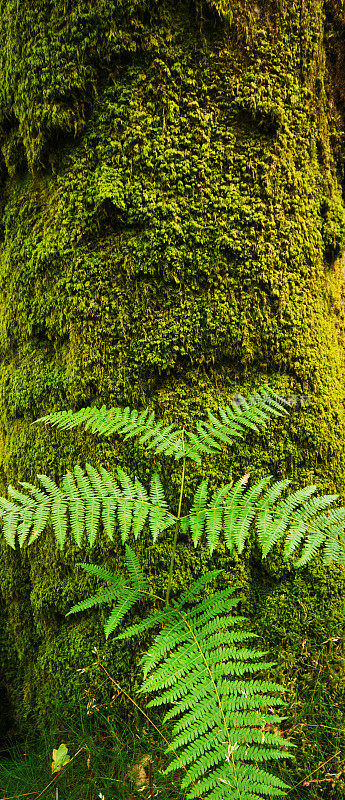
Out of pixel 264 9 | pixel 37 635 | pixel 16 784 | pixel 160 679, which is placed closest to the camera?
pixel 160 679

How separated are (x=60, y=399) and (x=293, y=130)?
5.56 feet

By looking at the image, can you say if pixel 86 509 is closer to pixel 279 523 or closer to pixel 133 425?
pixel 133 425

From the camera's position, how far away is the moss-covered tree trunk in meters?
2.05

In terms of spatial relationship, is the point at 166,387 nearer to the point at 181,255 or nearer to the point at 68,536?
the point at 181,255

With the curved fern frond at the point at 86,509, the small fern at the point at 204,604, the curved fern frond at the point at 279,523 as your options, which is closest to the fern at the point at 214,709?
the small fern at the point at 204,604

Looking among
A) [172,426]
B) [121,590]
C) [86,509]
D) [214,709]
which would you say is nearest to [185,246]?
[172,426]

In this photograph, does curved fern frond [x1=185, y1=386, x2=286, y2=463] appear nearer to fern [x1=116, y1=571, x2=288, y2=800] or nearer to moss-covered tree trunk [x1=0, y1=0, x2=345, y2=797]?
moss-covered tree trunk [x1=0, y1=0, x2=345, y2=797]

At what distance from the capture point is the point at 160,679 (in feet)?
4.59

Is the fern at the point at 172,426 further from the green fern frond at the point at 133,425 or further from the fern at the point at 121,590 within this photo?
the fern at the point at 121,590

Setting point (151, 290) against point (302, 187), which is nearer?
point (151, 290)

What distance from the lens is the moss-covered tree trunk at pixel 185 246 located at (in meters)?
2.05

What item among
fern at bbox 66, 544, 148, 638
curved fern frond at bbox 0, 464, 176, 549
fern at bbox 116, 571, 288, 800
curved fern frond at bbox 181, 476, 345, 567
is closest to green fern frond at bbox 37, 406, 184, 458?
curved fern frond at bbox 0, 464, 176, 549

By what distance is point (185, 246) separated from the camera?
2.07 meters

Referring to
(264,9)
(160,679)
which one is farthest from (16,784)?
(264,9)
